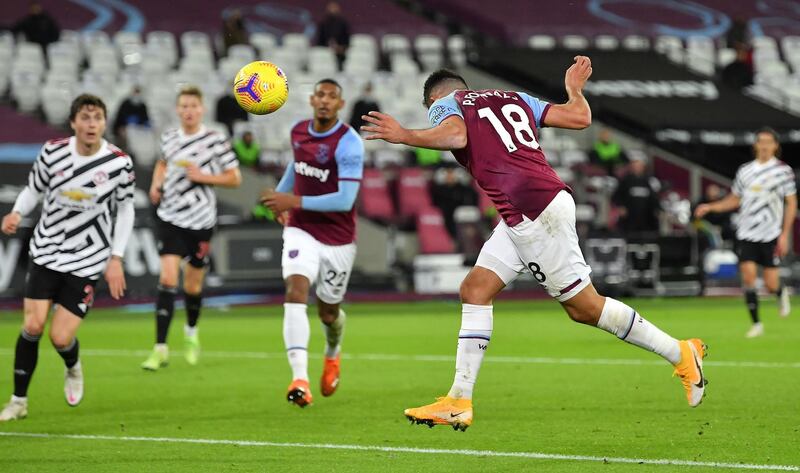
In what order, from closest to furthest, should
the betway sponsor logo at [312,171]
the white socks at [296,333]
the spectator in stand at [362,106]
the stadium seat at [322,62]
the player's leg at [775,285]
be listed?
the white socks at [296,333] → the betway sponsor logo at [312,171] → the player's leg at [775,285] → the spectator in stand at [362,106] → the stadium seat at [322,62]

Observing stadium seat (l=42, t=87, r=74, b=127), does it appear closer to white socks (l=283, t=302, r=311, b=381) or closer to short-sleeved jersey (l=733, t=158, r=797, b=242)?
short-sleeved jersey (l=733, t=158, r=797, b=242)

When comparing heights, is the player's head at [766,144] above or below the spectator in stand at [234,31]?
below

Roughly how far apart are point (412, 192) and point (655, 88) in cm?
776

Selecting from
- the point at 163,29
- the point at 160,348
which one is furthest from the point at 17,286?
the point at 163,29

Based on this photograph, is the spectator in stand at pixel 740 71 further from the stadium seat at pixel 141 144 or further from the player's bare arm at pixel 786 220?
the player's bare arm at pixel 786 220

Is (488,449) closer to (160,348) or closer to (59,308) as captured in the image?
(59,308)

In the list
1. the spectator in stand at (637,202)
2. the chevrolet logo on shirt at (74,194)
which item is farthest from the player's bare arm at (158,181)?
the spectator in stand at (637,202)

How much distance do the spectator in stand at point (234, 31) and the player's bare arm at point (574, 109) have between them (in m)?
20.6

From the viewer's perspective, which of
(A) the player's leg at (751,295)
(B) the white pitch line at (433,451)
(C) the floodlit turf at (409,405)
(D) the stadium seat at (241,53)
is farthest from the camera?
(D) the stadium seat at (241,53)

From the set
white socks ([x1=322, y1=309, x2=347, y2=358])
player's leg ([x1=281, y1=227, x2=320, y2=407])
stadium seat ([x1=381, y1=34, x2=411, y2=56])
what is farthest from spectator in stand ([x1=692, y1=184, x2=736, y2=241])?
player's leg ([x1=281, y1=227, x2=320, y2=407])

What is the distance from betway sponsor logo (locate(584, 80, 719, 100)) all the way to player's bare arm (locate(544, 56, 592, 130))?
22.5m

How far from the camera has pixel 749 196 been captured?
56.3 ft

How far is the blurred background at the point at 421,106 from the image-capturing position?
80.6 feet

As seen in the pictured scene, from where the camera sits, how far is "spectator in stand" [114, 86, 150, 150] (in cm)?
2483
